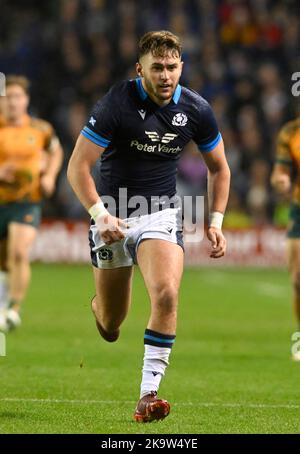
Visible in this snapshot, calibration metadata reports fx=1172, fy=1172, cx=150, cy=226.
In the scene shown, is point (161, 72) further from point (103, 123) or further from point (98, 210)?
point (98, 210)

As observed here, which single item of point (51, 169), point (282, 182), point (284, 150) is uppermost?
point (284, 150)

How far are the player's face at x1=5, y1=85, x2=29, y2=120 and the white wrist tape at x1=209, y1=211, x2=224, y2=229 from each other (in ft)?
17.9

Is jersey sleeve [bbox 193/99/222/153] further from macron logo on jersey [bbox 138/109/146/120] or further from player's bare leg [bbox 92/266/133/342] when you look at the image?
player's bare leg [bbox 92/266/133/342]

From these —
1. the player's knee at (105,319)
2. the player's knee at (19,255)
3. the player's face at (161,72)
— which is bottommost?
the player's knee at (105,319)

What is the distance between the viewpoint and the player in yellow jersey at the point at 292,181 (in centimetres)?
1123

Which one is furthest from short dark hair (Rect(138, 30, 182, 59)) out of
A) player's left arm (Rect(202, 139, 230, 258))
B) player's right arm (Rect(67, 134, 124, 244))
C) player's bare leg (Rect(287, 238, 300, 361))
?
player's bare leg (Rect(287, 238, 300, 361))

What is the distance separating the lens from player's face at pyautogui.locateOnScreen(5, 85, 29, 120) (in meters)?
12.7

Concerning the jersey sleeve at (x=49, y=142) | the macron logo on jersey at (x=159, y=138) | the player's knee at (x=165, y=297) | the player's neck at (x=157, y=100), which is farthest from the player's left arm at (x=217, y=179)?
the jersey sleeve at (x=49, y=142)

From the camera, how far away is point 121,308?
8195mm

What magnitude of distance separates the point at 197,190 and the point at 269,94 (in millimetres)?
2895

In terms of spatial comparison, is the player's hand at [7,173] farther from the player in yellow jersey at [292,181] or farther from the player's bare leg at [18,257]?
the player in yellow jersey at [292,181]

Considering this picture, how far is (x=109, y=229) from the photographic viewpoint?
714 centimetres

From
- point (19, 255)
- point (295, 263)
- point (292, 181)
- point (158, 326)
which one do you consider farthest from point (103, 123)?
point (19, 255)

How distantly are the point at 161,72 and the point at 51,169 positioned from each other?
5.87 m
